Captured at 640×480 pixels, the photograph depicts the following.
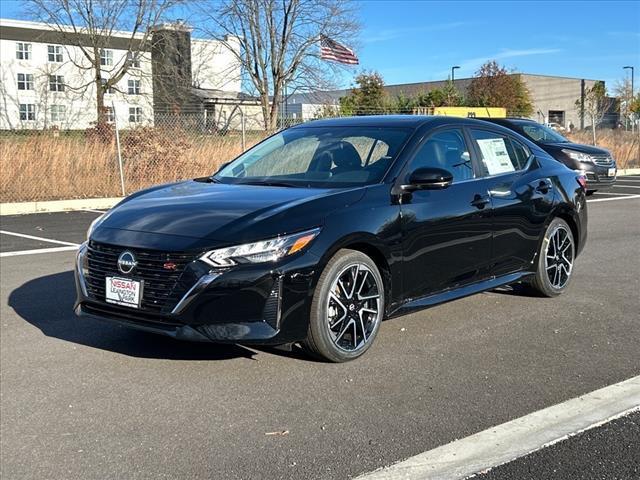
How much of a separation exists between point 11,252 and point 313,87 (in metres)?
24.7

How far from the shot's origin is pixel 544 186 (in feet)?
20.3

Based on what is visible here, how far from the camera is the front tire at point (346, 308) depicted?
4.29 meters

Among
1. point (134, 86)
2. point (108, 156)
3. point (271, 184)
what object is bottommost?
point (271, 184)

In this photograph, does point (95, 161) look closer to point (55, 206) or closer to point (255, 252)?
point (55, 206)

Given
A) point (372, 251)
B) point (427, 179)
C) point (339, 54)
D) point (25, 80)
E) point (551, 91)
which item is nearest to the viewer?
point (372, 251)

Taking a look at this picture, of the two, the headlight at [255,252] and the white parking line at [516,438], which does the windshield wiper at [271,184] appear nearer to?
the headlight at [255,252]

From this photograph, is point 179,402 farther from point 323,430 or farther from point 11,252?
point 11,252

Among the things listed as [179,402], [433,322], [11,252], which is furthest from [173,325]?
[11,252]

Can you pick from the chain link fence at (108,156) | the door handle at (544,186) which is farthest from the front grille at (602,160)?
the door handle at (544,186)

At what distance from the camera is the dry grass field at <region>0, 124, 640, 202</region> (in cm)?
1516

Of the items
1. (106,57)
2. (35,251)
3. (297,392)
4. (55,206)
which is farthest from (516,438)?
(106,57)

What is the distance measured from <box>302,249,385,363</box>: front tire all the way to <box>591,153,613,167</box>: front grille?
41.2 feet

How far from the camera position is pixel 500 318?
5762 mm

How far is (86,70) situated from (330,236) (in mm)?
36034
